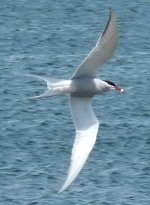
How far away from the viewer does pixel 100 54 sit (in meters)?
15.4

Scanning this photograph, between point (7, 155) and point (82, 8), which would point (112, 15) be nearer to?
point (7, 155)

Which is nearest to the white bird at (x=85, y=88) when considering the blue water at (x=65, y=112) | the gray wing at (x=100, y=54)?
the gray wing at (x=100, y=54)

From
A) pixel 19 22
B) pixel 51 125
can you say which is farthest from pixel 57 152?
pixel 19 22

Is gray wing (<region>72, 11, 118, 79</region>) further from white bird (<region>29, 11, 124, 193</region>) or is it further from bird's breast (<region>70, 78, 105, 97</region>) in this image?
bird's breast (<region>70, 78, 105, 97</region>)

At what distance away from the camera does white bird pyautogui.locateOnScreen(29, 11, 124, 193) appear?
15.0 m

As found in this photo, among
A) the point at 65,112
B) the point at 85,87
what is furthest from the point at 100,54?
the point at 65,112

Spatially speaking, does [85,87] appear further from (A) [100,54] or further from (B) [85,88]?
(A) [100,54]

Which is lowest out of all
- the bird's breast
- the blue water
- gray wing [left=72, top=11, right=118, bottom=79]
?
the blue water

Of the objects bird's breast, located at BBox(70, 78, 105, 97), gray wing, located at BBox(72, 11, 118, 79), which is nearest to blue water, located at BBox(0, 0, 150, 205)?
bird's breast, located at BBox(70, 78, 105, 97)

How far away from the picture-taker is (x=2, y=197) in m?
29.2

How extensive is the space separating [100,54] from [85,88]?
0.54 meters

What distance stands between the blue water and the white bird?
1242 centimetres

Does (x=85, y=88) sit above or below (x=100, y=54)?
below

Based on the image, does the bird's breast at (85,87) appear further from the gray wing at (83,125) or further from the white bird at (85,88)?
the gray wing at (83,125)
